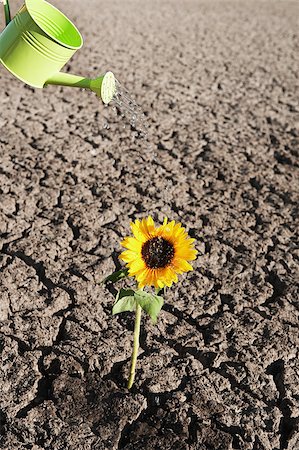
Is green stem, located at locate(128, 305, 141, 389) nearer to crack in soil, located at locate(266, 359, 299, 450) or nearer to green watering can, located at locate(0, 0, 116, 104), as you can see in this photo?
crack in soil, located at locate(266, 359, 299, 450)

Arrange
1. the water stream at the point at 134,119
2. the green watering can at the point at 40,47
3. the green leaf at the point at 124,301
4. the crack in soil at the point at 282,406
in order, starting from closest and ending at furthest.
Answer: the green watering can at the point at 40,47, the green leaf at the point at 124,301, the crack in soil at the point at 282,406, the water stream at the point at 134,119

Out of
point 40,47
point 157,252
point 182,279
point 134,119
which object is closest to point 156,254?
point 157,252

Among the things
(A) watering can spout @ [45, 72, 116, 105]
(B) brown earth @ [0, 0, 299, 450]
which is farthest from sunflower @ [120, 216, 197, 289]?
(B) brown earth @ [0, 0, 299, 450]

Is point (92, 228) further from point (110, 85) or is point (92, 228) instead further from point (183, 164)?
point (110, 85)

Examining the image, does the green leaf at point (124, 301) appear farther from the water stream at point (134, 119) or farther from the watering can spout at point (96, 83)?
the water stream at point (134, 119)

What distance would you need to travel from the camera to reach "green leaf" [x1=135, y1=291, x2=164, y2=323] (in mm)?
1580

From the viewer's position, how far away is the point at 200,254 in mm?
2398

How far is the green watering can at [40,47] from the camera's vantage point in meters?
1.51

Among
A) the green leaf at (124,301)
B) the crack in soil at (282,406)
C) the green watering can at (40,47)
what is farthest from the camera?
the crack in soil at (282,406)

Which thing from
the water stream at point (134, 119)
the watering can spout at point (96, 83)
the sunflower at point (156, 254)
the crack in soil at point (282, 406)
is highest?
the water stream at point (134, 119)

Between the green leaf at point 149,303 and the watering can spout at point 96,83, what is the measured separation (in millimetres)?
508

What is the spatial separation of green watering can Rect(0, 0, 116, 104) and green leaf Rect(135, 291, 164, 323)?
0.51 metres

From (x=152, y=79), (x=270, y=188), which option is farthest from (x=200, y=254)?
(x=152, y=79)

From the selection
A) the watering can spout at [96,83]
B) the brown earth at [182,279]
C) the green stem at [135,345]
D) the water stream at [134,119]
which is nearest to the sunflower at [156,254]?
the green stem at [135,345]
